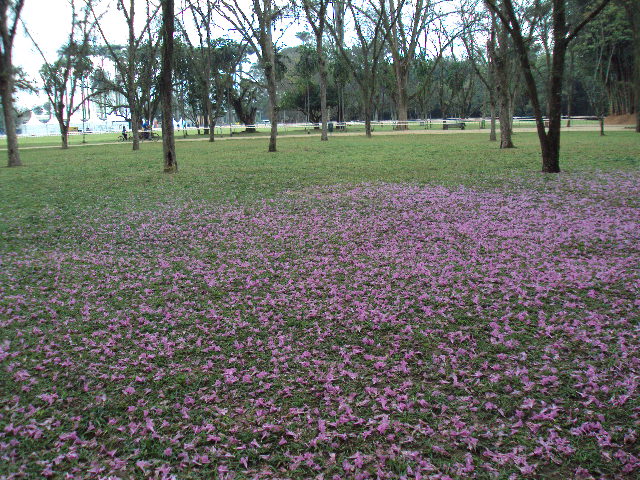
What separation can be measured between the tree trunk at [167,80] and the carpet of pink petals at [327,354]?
7.63 m

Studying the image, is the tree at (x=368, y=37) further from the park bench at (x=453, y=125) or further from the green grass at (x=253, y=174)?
the green grass at (x=253, y=174)

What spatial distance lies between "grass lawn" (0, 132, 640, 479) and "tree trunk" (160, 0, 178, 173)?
20.5 feet

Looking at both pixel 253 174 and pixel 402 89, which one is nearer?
pixel 253 174

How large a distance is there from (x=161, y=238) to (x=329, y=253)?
7.79 ft

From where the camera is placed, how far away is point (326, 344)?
142 inches

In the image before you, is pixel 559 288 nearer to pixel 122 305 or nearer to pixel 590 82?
pixel 122 305

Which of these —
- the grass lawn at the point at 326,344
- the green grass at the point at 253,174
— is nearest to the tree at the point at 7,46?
the green grass at the point at 253,174

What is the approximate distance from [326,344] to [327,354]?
151mm

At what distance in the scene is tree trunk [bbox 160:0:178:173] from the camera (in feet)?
42.7

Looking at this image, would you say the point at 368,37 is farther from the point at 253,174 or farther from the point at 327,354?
the point at 327,354

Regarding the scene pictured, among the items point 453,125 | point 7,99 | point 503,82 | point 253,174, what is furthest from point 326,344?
point 453,125

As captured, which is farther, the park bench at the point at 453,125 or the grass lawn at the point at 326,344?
the park bench at the point at 453,125

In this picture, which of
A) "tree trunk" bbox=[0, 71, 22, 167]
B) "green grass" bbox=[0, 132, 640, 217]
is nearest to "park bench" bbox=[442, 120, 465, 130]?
"green grass" bbox=[0, 132, 640, 217]

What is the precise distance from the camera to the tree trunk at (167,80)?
1301 cm
